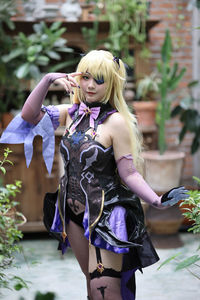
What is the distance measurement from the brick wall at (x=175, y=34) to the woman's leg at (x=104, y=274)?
3.46 meters

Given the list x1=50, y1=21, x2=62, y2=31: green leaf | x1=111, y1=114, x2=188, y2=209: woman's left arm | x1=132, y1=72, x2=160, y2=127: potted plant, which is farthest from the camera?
x1=132, y1=72, x2=160, y2=127: potted plant

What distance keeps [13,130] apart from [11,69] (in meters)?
2.71

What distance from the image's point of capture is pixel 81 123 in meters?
2.34

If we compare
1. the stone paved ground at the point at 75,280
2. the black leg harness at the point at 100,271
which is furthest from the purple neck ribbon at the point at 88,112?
the stone paved ground at the point at 75,280

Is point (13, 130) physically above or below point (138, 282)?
above

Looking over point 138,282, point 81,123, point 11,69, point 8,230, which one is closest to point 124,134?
point 81,123

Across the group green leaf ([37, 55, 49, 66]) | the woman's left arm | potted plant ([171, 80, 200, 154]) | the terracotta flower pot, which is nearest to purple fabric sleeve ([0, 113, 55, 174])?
the woman's left arm

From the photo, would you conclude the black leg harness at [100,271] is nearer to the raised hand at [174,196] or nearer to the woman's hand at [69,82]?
the raised hand at [174,196]

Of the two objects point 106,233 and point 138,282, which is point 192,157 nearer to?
point 138,282

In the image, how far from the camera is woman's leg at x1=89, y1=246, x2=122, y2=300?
2191 millimetres

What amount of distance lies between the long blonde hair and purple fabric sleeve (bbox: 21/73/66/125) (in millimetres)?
128

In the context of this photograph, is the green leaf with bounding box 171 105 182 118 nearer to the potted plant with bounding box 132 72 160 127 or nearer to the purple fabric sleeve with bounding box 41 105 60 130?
the potted plant with bounding box 132 72 160 127

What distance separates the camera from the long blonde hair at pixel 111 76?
2.28m

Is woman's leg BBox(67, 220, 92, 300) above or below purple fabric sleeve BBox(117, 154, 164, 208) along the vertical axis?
below
